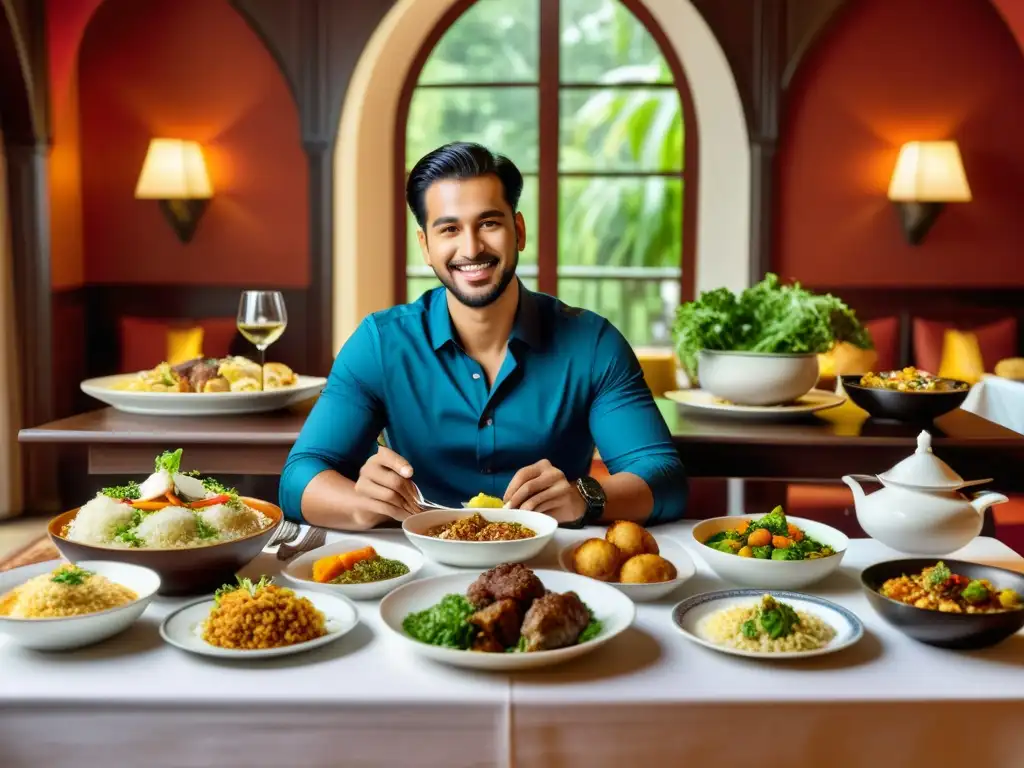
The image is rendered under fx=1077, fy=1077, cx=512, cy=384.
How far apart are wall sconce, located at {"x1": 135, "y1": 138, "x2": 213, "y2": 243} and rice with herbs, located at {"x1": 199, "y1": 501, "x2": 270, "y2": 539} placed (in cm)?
438

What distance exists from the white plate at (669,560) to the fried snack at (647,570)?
0.05 ft

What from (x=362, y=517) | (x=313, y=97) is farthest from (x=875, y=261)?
(x=362, y=517)

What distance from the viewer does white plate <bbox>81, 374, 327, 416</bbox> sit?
2.55 m

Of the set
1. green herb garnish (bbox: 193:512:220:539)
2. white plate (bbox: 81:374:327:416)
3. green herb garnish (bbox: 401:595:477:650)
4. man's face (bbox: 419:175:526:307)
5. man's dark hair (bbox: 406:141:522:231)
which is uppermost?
man's dark hair (bbox: 406:141:522:231)

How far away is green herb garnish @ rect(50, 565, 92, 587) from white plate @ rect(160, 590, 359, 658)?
0.11 meters

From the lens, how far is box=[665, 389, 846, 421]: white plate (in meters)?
2.58

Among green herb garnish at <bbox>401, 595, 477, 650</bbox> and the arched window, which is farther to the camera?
the arched window

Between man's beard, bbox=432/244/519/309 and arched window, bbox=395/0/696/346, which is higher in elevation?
arched window, bbox=395/0/696/346

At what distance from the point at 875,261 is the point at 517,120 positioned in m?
2.11

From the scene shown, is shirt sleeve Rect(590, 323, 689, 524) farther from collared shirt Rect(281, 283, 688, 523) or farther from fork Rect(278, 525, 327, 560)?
fork Rect(278, 525, 327, 560)

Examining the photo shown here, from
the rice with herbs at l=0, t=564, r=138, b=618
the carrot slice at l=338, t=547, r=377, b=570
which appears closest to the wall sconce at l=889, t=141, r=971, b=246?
the carrot slice at l=338, t=547, r=377, b=570

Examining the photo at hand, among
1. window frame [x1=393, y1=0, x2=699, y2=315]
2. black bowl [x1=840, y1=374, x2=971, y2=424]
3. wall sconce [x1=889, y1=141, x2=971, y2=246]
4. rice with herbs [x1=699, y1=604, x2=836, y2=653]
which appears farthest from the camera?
window frame [x1=393, y1=0, x2=699, y2=315]

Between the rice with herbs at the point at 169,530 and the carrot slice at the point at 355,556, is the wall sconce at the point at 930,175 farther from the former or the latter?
the rice with herbs at the point at 169,530

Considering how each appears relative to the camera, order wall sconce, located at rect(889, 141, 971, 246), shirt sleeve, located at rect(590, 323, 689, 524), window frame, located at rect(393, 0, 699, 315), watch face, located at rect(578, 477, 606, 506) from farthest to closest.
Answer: window frame, located at rect(393, 0, 699, 315), wall sconce, located at rect(889, 141, 971, 246), shirt sleeve, located at rect(590, 323, 689, 524), watch face, located at rect(578, 477, 606, 506)
